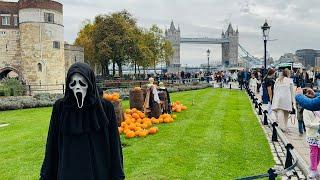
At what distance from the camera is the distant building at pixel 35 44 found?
50.3m

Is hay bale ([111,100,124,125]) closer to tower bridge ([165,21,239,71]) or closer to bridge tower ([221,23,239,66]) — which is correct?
tower bridge ([165,21,239,71])

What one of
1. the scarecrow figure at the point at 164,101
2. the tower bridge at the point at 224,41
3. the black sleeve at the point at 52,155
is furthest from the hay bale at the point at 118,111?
the tower bridge at the point at 224,41

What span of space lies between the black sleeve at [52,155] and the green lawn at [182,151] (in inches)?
144

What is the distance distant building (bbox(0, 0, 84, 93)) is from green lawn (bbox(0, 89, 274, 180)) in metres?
35.5

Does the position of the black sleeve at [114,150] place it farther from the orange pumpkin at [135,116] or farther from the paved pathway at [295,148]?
the orange pumpkin at [135,116]

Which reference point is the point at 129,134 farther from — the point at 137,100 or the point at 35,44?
the point at 35,44

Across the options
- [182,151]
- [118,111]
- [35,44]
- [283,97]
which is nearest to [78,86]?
[182,151]

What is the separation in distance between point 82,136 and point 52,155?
1.42ft

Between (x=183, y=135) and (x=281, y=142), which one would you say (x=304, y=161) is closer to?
(x=281, y=142)

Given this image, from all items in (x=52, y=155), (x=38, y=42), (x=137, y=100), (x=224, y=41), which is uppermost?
(x=224, y=41)

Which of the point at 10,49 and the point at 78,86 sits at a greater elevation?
the point at 10,49

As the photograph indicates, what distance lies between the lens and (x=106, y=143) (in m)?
4.50

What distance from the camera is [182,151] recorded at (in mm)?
10312

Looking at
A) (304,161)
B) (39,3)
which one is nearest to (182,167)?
(304,161)
